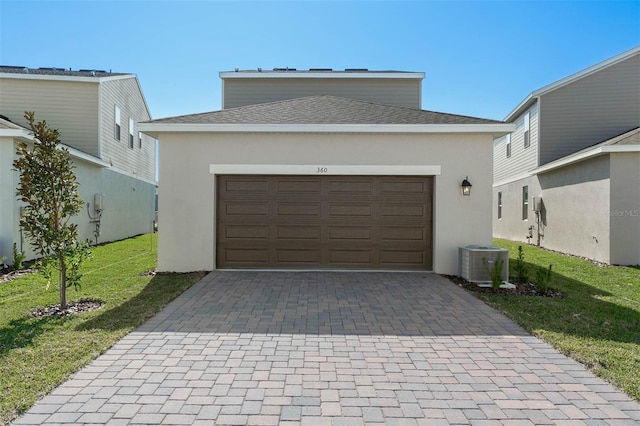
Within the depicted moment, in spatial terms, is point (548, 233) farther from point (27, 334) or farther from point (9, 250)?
point (9, 250)

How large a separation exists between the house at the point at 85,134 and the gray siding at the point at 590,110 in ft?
54.4

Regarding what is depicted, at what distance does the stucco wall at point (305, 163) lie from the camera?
28.3 ft

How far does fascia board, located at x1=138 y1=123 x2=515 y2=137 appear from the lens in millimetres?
8430

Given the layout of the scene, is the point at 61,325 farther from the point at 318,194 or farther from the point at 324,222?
the point at 318,194

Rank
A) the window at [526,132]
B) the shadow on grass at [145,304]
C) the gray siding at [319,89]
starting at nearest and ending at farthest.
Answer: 1. the shadow on grass at [145,304]
2. the gray siding at [319,89]
3. the window at [526,132]

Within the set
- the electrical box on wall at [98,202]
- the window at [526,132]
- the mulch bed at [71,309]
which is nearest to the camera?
the mulch bed at [71,309]

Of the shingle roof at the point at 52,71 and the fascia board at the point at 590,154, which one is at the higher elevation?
the shingle roof at the point at 52,71

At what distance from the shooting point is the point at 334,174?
345 inches

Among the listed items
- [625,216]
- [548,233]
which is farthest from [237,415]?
[548,233]

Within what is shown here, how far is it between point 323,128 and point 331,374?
19.8ft

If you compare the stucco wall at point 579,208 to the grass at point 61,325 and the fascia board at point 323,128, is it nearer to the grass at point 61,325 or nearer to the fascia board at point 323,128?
the fascia board at point 323,128

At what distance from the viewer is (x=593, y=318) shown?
17.6 feet

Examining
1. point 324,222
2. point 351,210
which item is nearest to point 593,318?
point 351,210

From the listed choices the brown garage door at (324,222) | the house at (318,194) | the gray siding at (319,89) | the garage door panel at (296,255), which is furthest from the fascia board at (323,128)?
Answer: the gray siding at (319,89)
